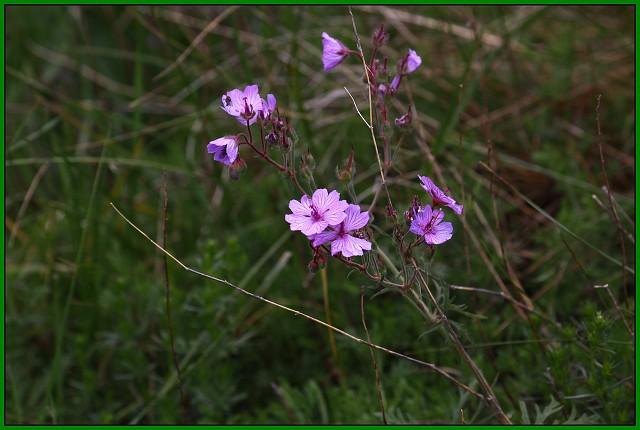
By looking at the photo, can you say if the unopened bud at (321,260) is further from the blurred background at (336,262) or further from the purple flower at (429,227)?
the blurred background at (336,262)

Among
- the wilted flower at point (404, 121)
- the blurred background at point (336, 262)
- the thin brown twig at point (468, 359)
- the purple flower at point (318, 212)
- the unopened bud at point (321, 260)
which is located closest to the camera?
the purple flower at point (318, 212)

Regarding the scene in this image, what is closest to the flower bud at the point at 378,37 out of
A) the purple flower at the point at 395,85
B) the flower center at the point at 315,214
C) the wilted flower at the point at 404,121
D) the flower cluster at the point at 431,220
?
the purple flower at the point at 395,85

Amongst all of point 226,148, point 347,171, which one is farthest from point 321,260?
point 226,148

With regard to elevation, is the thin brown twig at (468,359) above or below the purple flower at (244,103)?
below

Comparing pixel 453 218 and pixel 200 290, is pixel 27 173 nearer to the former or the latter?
pixel 200 290

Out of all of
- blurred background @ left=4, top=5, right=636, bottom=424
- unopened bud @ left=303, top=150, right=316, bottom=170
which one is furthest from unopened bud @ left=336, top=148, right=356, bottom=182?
blurred background @ left=4, top=5, right=636, bottom=424

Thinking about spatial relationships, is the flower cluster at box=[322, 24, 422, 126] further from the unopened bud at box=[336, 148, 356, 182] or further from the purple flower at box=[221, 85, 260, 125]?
the purple flower at box=[221, 85, 260, 125]

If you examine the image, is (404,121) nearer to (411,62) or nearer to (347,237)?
(411,62)
